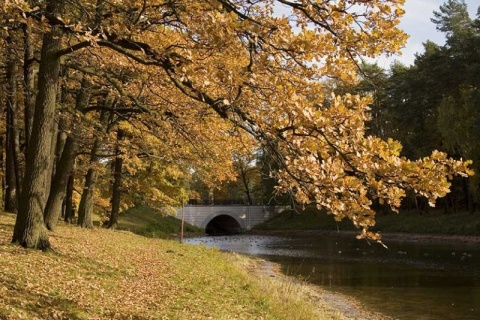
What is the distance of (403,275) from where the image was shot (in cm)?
2295

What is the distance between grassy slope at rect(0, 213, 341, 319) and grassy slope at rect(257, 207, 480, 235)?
22142 millimetres

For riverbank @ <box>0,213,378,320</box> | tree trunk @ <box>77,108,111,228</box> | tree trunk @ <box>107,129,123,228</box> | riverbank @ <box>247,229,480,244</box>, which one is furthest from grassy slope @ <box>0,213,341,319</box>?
riverbank @ <box>247,229,480,244</box>

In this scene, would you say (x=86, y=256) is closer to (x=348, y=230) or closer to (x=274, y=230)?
(x=348, y=230)

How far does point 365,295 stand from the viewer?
60.5 feet

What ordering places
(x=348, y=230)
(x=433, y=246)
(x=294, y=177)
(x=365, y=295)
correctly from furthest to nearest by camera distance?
(x=348, y=230)
(x=433, y=246)
(x=365, y=295)
(x=294, y=177)

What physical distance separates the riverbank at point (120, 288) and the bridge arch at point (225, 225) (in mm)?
54070

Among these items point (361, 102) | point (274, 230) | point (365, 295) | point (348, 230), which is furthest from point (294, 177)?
point (274, 230)

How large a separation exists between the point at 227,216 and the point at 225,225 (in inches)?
140

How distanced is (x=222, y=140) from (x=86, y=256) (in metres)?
4.69

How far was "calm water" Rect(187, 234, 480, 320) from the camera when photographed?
16.3 meters

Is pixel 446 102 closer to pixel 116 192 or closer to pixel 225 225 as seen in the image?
pixel 116 192

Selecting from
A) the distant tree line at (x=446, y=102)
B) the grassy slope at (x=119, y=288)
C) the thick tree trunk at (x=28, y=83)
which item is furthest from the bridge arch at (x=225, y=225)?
the grassy slope at (x=119, y=288)

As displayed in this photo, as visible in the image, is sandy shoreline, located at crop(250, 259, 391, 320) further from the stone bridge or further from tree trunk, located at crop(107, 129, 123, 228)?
the stone bridge

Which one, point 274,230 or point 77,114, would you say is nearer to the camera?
point 77,114
